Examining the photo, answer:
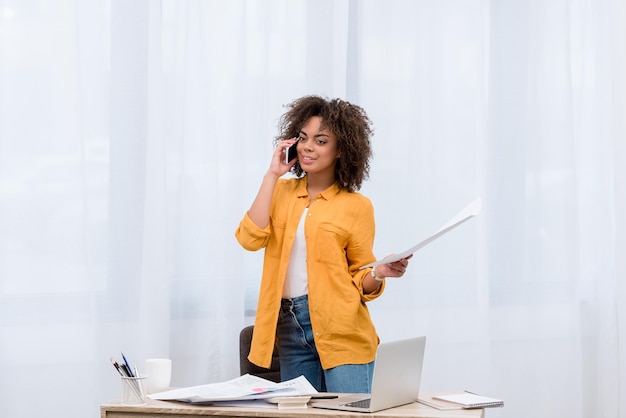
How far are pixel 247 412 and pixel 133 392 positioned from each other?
29cm

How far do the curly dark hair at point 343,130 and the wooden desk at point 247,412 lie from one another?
82 centimetres

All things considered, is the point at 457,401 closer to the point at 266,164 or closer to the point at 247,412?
the point at 247,412

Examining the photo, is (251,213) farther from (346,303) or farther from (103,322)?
(103,322)

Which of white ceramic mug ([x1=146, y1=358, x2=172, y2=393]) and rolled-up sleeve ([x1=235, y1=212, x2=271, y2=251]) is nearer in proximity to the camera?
white ceramic mug ([x1=146, y1=358, x2=172, y2=393])

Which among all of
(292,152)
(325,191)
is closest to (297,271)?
(325,191)

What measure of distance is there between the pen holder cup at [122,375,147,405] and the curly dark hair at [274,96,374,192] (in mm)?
922

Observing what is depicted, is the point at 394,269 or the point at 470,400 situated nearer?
the point at 470,400

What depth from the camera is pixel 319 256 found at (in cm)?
250

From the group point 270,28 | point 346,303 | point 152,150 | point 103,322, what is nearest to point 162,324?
point 103,322

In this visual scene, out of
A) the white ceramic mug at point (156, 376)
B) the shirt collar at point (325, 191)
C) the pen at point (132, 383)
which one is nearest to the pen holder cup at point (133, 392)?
the pen at point (132, 383)

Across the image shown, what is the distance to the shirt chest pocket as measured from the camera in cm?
250

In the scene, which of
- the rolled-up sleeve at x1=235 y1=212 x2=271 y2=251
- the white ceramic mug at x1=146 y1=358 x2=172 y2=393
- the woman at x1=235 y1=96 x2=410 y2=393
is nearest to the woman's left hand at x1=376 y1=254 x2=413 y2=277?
the woman at x1=235 y1=96 x2=410 y2=393

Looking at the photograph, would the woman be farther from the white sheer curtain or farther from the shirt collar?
the white sheer curtain

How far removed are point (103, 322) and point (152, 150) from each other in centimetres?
68
